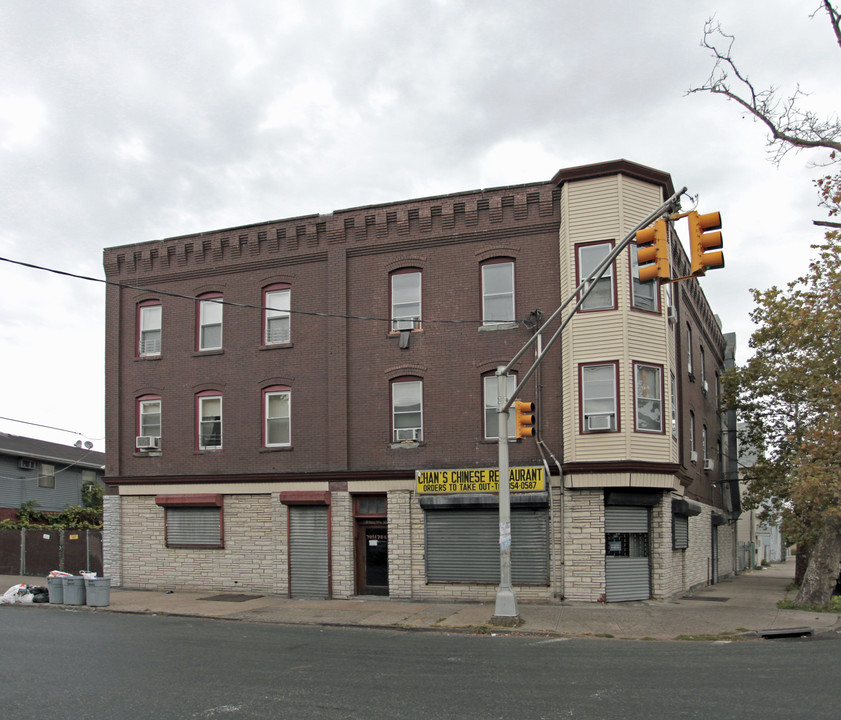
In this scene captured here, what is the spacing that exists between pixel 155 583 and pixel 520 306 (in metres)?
14.3

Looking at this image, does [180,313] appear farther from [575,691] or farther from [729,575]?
[729,575]

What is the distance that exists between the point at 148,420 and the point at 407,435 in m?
9.23

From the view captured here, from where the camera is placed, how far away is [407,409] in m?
23.3

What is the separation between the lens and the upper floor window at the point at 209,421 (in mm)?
25562

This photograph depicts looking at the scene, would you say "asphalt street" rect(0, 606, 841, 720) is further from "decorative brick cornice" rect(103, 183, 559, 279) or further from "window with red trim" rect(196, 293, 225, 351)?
"decorative brick cornice" rect(103, 183, 559, 279)

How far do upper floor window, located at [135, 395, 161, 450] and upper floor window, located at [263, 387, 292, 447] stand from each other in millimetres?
4062

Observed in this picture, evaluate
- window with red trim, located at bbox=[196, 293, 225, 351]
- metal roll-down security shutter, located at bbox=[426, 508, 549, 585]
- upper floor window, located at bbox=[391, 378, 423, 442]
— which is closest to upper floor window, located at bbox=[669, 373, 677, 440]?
metal roll-down security shutter, located at bbox=[426, 508, 549, 585]

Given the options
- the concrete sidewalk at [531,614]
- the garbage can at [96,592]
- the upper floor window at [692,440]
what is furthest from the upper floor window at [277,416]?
the upper floor window at [692,440]

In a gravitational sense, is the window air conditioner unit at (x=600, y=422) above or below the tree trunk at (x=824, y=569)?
above

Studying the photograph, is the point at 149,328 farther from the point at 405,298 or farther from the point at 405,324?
the point at 405,324

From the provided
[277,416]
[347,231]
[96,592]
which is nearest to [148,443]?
[277,416]

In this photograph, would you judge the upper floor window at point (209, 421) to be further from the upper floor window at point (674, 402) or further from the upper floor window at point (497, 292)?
the upper floor window at point (674, 402)

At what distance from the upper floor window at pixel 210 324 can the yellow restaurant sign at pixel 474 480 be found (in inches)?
327

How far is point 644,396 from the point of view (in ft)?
68.7
